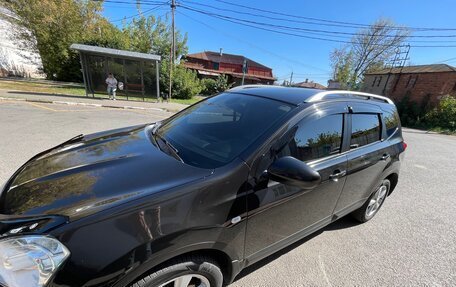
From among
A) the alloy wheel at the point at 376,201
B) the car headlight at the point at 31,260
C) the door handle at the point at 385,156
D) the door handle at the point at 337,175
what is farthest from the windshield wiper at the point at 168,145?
the alloy wheel at the point at 376,201

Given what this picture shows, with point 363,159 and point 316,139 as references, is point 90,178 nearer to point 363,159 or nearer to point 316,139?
point 316,139

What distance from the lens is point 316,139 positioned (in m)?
2.16

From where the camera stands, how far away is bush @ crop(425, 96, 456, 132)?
18.8 meters

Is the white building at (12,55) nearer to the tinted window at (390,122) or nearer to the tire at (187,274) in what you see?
the tire at (187,274)

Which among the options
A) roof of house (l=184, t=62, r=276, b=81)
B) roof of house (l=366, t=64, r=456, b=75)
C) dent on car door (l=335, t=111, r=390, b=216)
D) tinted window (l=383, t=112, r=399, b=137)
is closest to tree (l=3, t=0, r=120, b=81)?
roof of house (l=184, t=62, r=276, b=81)

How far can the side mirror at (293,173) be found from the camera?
5.21 ft

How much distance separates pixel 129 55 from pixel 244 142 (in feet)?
47.0

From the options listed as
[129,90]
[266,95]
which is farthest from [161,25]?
[266,95]

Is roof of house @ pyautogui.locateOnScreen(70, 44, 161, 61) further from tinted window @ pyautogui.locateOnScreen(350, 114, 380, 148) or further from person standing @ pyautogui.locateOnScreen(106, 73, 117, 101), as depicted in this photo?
tinted window @ pyautogui.locateOnScreen(350, 114, 380, 148)

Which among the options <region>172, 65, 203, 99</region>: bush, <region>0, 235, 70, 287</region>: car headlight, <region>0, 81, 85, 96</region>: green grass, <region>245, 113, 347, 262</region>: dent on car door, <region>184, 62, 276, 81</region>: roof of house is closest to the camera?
<region>0, 235, 70, 287</region>: car headlight

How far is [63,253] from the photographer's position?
1154mm

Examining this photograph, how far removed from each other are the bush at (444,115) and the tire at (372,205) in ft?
69.1

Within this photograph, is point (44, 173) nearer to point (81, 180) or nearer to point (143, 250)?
point (81, 180)

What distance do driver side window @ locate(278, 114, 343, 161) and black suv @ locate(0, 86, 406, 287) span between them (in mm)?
10
